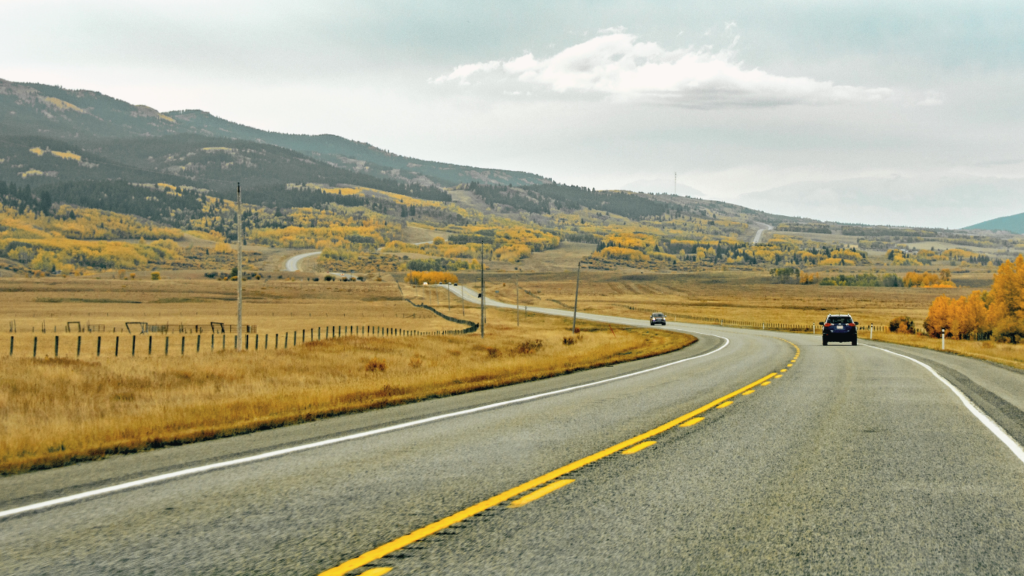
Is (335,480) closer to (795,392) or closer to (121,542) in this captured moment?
(121,542)

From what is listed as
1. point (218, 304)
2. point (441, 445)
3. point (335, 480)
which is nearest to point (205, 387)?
point (441, 445)

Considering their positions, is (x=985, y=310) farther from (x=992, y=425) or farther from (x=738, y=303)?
(x=992, y=425)

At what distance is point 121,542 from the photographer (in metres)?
5.25

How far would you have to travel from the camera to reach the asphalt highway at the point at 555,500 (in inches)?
194

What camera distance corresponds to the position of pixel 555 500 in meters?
6.40

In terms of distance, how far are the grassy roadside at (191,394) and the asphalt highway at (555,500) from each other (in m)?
0.96

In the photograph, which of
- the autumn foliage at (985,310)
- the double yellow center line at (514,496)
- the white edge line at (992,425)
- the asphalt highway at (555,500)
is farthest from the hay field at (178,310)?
the autumn foliage at (985,310)

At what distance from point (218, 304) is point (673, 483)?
128 meters

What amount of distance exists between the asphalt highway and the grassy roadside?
0.96 metres

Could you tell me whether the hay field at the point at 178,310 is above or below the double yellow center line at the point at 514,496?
below

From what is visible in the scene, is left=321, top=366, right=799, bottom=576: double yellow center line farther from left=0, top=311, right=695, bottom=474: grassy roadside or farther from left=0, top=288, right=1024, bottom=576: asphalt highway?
left=0, top=311, right=695, bottom=474: grassy roadside

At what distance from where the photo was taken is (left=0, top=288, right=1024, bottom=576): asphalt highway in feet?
16.2

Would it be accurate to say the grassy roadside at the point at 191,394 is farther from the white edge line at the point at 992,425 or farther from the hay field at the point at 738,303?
the hay field at the point at 738,303

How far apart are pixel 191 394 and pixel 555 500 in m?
12.8
